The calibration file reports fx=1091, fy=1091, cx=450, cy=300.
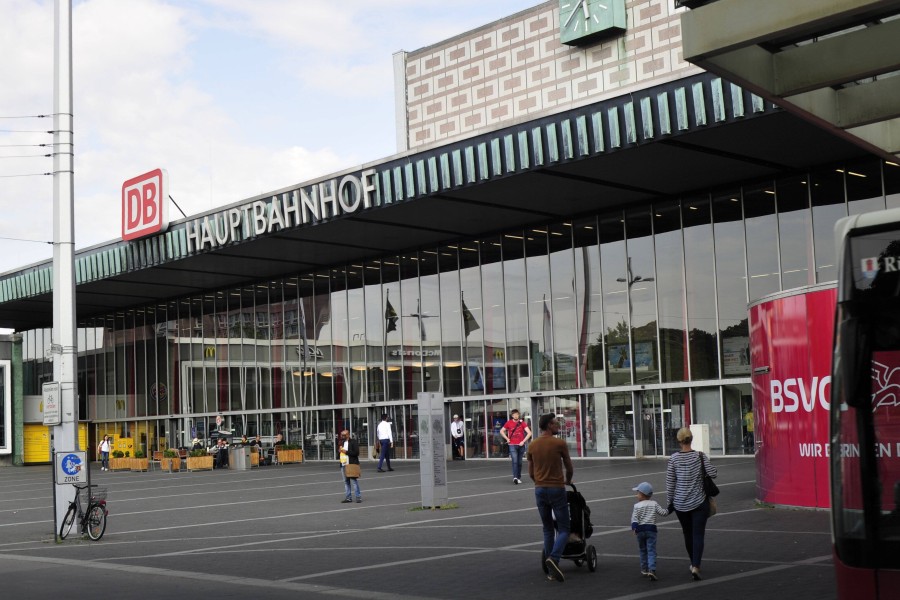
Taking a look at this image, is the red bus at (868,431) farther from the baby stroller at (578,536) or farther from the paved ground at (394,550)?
the baby stroller at (578,536)

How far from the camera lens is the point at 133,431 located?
56.6 meters

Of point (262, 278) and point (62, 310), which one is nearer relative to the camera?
point (62, 310)

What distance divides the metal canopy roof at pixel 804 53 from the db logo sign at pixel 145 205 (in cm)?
3092

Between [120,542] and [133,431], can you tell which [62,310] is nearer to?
[120,542]

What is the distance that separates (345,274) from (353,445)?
22556 mm

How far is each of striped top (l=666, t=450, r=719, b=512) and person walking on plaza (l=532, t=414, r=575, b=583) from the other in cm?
106

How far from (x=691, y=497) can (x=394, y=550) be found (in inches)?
190

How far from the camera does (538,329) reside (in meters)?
36.7

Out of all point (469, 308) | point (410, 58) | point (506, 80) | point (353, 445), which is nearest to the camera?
point (353, 445)

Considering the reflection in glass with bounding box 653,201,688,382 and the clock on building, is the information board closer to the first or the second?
the reflection in glass with bounding box 653,201,688,382

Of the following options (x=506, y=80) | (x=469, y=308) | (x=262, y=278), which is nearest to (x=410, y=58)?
(x=506, y=80)

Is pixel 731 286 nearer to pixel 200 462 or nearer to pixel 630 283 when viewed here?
pixel 630 283

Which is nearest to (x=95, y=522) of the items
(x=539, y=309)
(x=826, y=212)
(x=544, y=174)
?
(x=544, y=174)

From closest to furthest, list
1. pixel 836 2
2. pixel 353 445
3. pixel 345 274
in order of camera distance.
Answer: pixel 836 2 < pixel 353 445 < pixel 345 274
